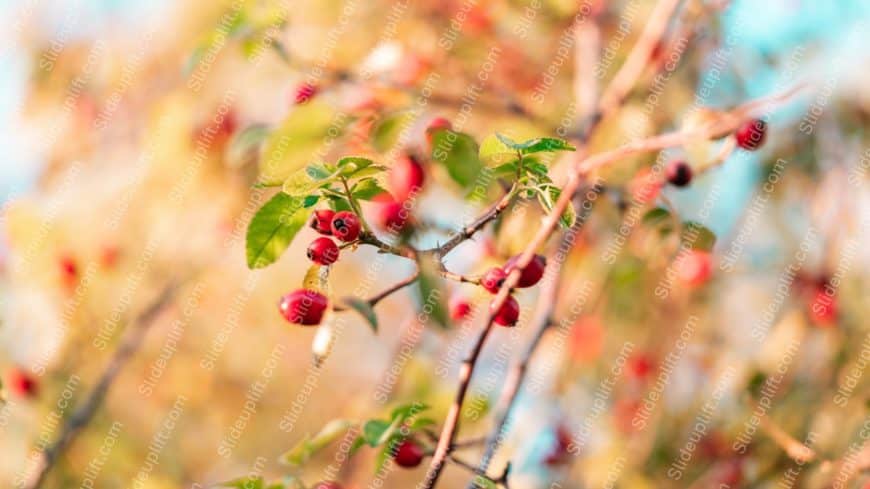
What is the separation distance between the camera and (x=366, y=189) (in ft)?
3.47

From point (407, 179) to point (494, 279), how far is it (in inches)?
18.0

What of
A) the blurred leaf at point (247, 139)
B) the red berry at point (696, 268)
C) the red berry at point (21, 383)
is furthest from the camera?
the red berry at point (696, 268)

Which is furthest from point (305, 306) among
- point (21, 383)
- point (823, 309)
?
point (823, 309)

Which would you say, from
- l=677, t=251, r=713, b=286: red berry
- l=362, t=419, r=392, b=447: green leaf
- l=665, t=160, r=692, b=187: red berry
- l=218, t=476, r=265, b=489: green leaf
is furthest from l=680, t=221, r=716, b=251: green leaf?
l=677, t=251, r=713, b=286: red berry

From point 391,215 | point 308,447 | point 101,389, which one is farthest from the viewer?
point 101,389

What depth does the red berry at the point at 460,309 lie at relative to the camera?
153 centimetres

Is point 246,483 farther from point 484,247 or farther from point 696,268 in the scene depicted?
point 696,268

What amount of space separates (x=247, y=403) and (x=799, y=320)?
234 cm

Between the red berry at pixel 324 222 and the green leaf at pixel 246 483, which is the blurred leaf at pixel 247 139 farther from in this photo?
the green leaf at pixel 246 483

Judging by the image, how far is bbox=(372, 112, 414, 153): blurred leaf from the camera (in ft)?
4.88

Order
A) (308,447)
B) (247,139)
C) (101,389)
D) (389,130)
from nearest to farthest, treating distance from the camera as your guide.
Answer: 1. (308,447)
2. (389,130)
3. (247,139)
4. (101,389)

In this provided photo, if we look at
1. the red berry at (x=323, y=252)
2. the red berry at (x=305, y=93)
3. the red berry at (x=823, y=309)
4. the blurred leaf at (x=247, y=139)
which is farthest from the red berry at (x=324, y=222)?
the red berry at (x=823, y=309)

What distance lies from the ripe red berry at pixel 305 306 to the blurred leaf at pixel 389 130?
1.57 ft

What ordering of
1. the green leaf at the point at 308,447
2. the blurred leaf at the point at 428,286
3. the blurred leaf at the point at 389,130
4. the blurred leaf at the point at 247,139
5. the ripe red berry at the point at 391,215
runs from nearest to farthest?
the blurred leaf at the point at 428,286, the green leaf at the point at 308,447, the ripe red berry at the point at 391,215, the blurred leaf at the point at 389,130, the blurred leaf at the point at 247,139
